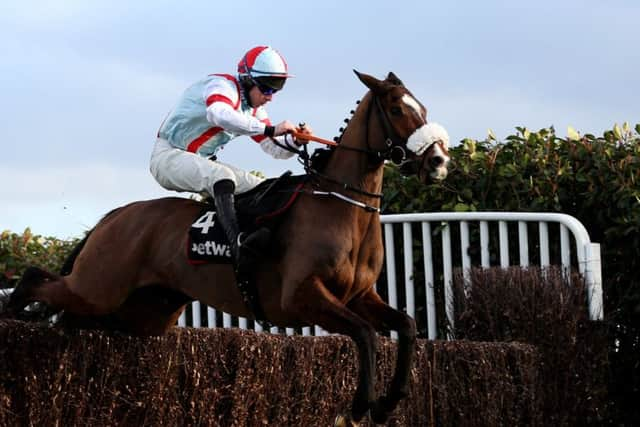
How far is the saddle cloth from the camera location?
7.25 metres

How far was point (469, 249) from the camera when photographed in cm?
941

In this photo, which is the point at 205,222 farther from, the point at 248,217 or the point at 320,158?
the point at 320,158

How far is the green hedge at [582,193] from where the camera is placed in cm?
918

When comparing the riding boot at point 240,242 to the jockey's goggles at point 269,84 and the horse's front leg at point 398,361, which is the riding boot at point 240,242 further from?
the horse's front leg at point 398,361

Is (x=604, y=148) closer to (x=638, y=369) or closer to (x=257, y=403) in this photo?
(x=638, y=369)

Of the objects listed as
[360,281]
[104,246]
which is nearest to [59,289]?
[104,246]

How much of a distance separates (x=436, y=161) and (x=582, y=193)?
3.14m

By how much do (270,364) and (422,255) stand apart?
232cm

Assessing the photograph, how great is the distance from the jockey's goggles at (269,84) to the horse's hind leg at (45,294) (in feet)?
6.02

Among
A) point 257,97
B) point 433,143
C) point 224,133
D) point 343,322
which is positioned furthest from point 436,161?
point 224,133

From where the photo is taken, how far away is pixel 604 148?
950 cm

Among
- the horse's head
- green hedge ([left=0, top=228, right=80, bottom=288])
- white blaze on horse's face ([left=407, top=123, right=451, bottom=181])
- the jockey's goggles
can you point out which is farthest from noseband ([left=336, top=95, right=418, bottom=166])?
green hedge ([left=0, top=228, right=80, bottom=288])

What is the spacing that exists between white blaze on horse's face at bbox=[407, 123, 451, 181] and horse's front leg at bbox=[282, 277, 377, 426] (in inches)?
34.5

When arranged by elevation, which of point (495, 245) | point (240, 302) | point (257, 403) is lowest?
point (257, 403)
